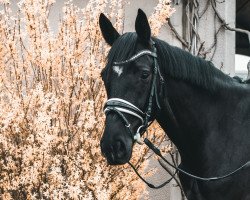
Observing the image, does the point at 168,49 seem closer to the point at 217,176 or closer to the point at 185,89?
the point at 185,89

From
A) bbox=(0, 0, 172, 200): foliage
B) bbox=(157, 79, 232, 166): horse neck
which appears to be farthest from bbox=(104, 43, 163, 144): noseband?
bbox=(0, 0, 172, 200): foliage

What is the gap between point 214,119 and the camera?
337 cm

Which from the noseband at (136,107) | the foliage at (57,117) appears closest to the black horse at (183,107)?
the noseband at (136,107)

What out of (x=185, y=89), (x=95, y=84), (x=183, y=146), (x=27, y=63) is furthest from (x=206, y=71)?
(x=27, y=63)

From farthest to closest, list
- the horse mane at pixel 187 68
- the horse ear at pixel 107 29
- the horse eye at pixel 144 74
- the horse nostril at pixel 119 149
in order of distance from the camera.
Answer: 1. the horse ear at pixel 107 29
2. the horse mane at pixel 187 68
3. the horse eye at pixel 144 74
4. the horse nostril at pixel 119 149

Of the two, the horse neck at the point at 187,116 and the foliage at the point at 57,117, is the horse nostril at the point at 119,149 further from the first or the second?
the foliage at the point at 57,117

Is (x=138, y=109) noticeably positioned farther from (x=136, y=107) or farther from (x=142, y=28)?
(x=142, y=28)

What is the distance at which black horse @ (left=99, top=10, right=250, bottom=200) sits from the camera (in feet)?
10.2

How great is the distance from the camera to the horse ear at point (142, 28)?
3.13 m

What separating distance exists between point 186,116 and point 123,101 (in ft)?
1.50

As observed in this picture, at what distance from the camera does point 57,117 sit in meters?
5.10

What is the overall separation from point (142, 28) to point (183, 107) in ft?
1.76

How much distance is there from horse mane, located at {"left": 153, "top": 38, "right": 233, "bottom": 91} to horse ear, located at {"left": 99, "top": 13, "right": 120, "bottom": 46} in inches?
11.3

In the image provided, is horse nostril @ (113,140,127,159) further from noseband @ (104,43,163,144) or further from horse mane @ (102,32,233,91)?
horse mane @ (102,32,233,91)
